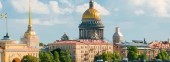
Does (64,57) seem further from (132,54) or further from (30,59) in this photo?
(132,54)

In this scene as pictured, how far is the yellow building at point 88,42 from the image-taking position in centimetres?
11106

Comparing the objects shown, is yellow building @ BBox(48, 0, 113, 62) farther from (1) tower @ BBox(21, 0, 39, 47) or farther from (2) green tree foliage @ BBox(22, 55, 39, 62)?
(2) green tree foliage @ BBox(22, 55, 39, 62)

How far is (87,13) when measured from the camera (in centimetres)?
12294

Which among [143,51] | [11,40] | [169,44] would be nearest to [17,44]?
[11,40]

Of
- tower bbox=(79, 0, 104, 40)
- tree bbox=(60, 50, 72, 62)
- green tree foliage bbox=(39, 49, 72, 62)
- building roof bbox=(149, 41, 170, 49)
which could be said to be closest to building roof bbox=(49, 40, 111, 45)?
tower bbox=(79, 0, 104, 40)

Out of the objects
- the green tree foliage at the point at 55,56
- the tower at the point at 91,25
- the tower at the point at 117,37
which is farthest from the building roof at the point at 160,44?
the green tree foliage at the point at 55,56

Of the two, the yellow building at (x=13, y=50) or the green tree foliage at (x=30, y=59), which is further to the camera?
the yellow building at (x=13, y=50)

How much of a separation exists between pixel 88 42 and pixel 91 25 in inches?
313

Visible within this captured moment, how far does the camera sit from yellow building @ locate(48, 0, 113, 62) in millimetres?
111062

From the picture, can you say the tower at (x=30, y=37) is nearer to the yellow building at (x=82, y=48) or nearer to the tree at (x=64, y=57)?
the yellow building at (x=82, y=48)

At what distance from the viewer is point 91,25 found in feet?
405

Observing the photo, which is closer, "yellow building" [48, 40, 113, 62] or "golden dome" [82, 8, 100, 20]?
"yellow building" [48, 40, 113, 62]

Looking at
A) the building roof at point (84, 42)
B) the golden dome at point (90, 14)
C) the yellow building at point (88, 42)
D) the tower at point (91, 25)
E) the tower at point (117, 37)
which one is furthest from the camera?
the tower at point (117, 37)

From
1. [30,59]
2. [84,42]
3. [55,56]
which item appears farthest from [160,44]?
[30,59]
